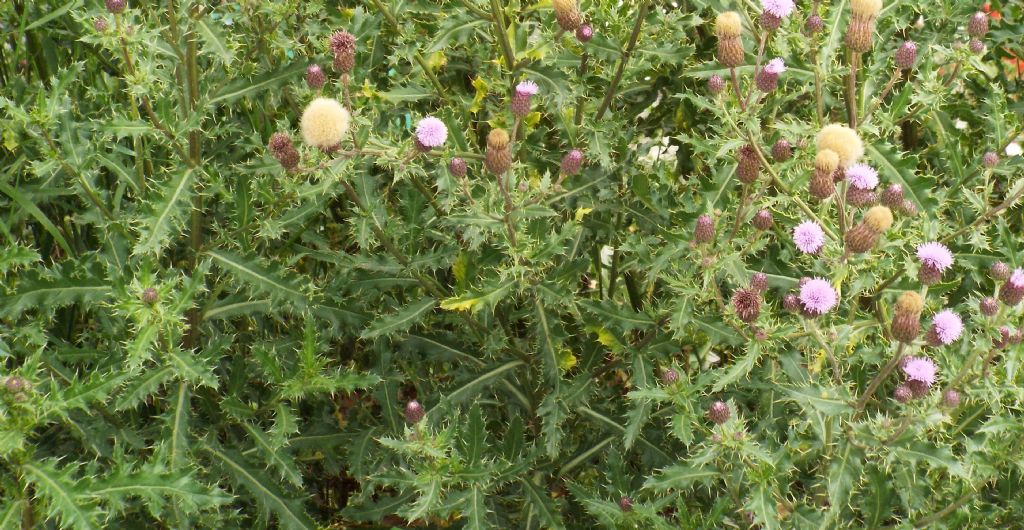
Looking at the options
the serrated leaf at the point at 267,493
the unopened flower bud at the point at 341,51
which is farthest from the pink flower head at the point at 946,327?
the serrated leaf at the point at 267,493

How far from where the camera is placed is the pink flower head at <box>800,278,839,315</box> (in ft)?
7.87

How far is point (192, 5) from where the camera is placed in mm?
3062

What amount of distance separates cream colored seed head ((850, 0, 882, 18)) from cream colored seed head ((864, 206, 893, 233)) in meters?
0.54

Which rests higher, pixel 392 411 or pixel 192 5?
pixel 192 5

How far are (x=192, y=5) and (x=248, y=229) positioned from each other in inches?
27.2

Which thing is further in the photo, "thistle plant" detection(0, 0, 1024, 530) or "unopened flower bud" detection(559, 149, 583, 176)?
"unopened flower bud" detection(559, 149, 583, 176)

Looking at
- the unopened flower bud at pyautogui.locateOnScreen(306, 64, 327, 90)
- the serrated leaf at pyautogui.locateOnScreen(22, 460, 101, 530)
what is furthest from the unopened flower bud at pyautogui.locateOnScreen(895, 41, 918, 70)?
the serrated leaf at pyautogui.locateOnScreen(22, 460, 101, 530)

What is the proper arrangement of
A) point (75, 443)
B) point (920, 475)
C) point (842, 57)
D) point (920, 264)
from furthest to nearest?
point (842, 57) < point (75, 443) < point (920, 475) < point (920, 264)

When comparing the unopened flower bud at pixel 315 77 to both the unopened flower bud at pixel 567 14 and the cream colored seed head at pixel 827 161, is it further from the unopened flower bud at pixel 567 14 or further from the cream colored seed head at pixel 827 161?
the cream colored seed head at pixel 827 161

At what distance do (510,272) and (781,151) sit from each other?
78 centimetres

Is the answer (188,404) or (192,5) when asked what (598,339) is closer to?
(188,404)

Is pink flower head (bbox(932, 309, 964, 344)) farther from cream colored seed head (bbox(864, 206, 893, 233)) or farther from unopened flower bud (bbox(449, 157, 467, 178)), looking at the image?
unopened flower bud (bbox(449, 157, 467, 178))

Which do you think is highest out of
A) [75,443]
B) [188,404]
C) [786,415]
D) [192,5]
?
[192,5]

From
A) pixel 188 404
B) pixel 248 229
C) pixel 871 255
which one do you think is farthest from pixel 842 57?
pixel 188 404
